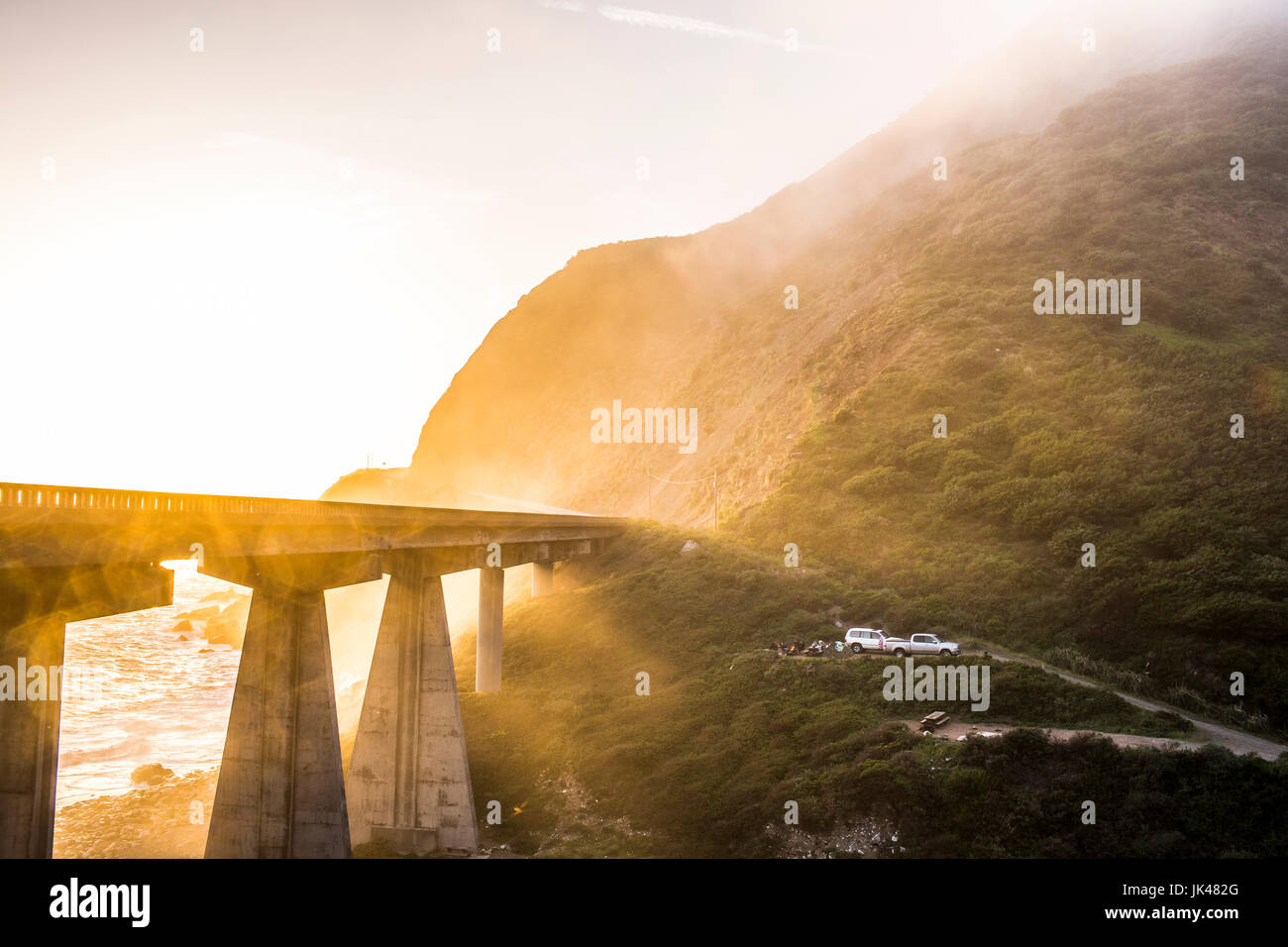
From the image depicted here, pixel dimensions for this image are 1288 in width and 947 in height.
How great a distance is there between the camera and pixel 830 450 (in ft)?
206

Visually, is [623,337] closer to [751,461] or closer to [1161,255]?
[751,461]

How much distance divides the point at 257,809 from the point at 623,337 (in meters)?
116

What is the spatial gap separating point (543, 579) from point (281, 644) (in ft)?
138

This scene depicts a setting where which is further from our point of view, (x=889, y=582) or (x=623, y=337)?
(x=623, y=337)

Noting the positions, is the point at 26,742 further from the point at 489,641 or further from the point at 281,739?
the point at 489,641

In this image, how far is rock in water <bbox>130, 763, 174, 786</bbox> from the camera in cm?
3938

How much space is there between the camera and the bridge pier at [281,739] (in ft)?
76.2

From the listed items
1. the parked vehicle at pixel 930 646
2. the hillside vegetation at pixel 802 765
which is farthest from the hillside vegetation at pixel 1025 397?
the hillside vegetation at pixel 802 765

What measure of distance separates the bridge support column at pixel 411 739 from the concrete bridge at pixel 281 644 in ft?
0.19

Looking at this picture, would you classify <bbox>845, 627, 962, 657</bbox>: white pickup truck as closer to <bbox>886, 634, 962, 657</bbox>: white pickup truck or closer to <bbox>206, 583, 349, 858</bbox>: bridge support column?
<bbox>886, 634, 962, 657</bbox>: white pickup truck

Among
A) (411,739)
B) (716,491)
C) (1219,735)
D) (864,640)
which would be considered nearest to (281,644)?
(411,739)

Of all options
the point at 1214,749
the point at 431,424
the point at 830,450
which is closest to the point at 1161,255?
the point at 830,450

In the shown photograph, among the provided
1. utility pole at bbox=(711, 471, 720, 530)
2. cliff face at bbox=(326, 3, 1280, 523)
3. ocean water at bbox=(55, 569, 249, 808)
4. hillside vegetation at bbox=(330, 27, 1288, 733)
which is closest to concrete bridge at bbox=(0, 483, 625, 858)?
ocean water at bbox=(55, 569, 249, 808)

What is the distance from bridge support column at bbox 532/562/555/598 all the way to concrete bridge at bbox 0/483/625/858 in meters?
23.2
